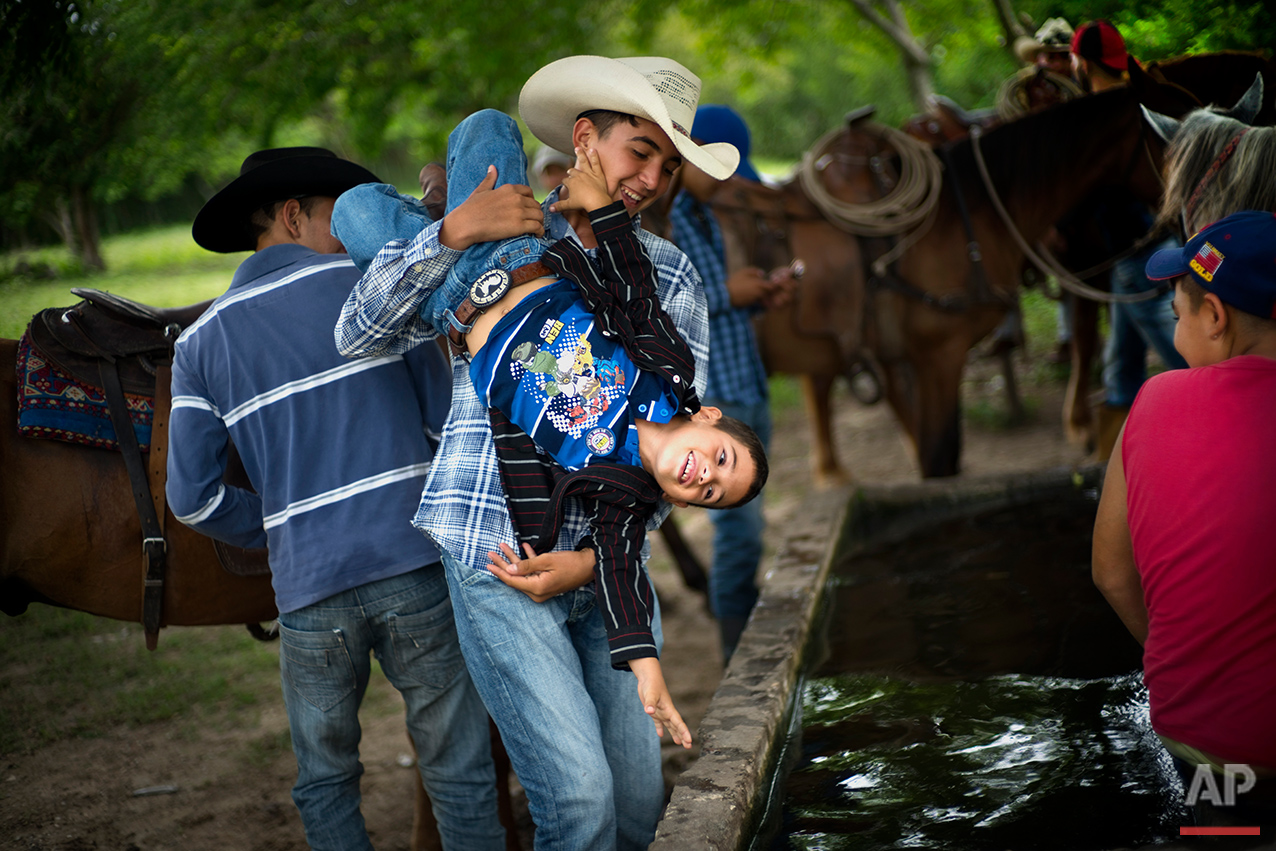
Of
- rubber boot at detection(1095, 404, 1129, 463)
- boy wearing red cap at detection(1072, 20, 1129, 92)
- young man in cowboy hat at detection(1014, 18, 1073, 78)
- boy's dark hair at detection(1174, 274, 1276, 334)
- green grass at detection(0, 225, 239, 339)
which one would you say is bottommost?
rubber boot at detection(1095, 404, 1129, 463)

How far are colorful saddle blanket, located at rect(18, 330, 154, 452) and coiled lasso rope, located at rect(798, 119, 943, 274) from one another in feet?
10.2

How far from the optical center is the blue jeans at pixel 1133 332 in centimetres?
398

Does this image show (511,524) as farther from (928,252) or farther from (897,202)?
(928,252)

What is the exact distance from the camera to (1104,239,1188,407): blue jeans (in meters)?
3.98

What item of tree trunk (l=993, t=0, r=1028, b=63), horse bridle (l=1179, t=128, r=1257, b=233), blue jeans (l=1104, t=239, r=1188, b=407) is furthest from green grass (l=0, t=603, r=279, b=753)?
tree trunk (l=993, t=0, r=1028, b=63)

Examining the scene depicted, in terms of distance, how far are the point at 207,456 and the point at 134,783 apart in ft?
→ 6.15

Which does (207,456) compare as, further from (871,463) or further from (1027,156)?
(871,463)

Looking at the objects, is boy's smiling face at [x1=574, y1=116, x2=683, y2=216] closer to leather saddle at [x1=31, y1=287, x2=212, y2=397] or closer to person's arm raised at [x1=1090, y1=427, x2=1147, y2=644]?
person's arm raised at [x1=1090, y1=427, x2=1147, y2=644]

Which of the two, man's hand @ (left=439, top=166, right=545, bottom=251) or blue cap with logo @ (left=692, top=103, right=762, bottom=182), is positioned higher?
blue cap with logo @ (left=692, top=103, right=762, bottom=182)

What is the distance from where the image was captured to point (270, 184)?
2.21 metres

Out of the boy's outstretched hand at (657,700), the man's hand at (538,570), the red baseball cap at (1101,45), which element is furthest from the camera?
the red baseball cap at (1101,45)

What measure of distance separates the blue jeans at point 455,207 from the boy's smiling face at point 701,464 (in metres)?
0.44

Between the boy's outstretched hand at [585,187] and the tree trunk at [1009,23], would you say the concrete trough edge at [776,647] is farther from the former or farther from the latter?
the tree trunk at [1009,23]
